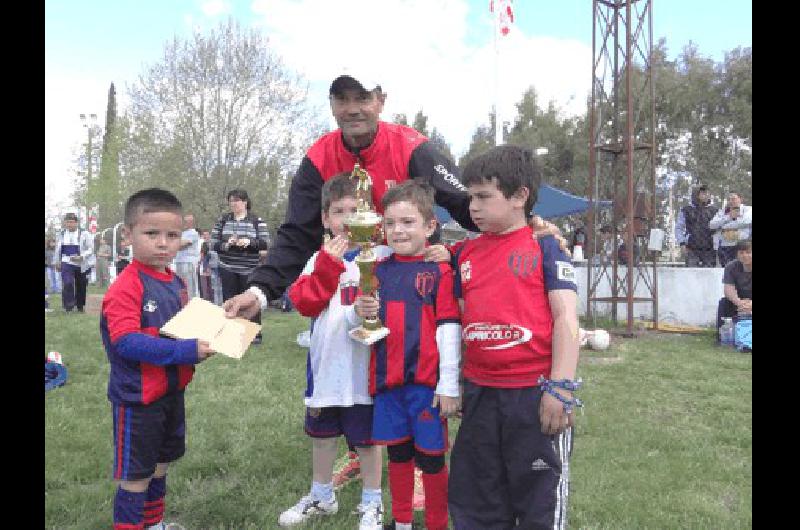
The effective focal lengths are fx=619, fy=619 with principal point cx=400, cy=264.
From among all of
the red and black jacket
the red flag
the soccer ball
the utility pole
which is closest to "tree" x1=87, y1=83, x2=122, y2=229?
the utility pole

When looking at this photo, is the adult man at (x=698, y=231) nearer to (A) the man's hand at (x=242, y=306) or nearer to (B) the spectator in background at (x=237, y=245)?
(B) the spectator in background at (x=237, y=245)

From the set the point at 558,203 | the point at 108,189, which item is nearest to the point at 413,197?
the point at 558,203

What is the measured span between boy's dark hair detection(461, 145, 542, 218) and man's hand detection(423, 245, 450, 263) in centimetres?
39

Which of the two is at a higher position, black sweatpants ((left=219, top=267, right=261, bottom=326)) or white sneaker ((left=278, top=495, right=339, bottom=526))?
black sweatpants ((left=219, top=267, right=261, bottom=326))

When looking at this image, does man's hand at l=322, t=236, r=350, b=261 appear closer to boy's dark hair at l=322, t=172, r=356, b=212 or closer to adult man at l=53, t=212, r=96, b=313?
boy's dark hair at l=322, t=172, r=356, b=212

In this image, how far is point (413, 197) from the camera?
2.80 metres

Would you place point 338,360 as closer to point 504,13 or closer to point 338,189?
point 338,189

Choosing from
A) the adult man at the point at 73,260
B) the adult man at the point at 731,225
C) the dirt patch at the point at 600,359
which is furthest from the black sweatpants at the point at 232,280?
the adult man at the point at 731,225

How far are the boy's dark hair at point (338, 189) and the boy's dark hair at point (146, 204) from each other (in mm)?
739

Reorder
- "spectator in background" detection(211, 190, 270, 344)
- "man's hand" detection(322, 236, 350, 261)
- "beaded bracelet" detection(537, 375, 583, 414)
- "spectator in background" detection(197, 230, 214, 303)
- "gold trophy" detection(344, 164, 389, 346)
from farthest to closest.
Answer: "spectator in background" detection(197, 230, 214, 303) → "spectator in background" detection(211, 190, 270, 344) → "man's hand" detection(322, 236, 350, 261) → "gold trophy" detection(344, 164, 389, 346) → "beaded bracelet" detection(537, 375, 583, 414)

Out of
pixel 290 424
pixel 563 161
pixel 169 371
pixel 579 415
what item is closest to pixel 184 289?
pixel 169 371

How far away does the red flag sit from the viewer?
13227 mm

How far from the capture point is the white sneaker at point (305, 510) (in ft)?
10.4

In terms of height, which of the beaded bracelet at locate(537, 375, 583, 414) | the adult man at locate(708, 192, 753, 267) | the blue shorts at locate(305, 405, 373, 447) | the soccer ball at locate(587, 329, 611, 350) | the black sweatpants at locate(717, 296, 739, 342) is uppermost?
the adult man at locate(708, 192, 753, 267)
